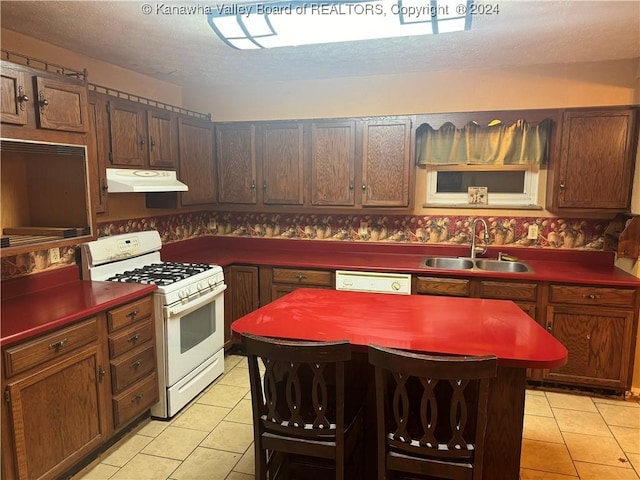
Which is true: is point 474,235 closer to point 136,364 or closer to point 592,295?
point 592,295

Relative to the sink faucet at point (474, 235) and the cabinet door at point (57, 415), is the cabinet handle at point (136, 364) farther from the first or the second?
the sink faucet at point (474, 235)

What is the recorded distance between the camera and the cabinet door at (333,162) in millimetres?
3838

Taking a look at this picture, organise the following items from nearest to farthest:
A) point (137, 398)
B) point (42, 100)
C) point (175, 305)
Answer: point (42, 100)
point (137, 398)
point (175, 305)

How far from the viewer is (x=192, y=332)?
3.14 metres

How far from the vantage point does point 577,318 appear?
3178 mm

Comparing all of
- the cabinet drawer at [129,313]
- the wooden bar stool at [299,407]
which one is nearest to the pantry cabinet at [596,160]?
the wooden bar stool at [299,407]

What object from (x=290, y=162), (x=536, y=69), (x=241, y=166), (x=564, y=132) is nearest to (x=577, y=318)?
(x=564, y=132)

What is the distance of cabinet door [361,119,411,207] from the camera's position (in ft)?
12.2

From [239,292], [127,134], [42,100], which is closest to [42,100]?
[42,100]

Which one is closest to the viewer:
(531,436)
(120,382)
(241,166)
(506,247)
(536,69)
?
(120,382)

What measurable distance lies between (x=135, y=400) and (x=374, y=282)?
1875mm

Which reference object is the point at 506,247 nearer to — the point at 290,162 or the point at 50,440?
the point at 290,162

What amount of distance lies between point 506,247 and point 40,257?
3481mm

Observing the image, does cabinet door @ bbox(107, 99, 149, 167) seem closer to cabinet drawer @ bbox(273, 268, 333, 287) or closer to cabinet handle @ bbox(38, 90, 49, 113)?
cabinet handle @ bbox(38, 90, 49, 113)
